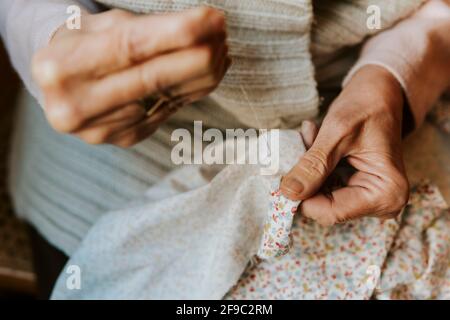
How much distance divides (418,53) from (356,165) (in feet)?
0.73

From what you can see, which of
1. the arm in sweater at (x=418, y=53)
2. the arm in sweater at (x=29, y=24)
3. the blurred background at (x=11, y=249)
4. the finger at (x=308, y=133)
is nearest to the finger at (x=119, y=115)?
the arm in sweater at (x=29, y=24)

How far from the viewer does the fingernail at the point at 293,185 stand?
0.55 metres

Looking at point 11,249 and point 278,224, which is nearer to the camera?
point 278,224

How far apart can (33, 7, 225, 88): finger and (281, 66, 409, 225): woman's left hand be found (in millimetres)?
217

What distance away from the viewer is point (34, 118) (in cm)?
91

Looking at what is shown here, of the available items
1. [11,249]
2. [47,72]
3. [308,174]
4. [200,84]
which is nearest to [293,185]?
[308,174]

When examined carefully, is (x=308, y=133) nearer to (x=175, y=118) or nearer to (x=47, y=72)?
(x=175, y=118)

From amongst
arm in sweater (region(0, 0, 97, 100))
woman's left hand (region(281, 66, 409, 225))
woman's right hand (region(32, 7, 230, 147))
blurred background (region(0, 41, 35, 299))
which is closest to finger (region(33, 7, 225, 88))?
woman's right hand (region(32, 7, 230, 147))

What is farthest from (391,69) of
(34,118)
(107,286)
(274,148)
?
(34,118)

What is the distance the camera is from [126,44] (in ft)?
1.36

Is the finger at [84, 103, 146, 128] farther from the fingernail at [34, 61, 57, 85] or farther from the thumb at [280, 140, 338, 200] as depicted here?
the thumb at [280, 140, 338, 200]

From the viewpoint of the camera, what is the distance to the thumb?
1.80 feet

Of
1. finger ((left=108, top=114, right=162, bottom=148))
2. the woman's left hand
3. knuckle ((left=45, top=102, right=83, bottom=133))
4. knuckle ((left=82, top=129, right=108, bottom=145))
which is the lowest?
the woman's left hand

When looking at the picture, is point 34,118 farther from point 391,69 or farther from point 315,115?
point 391,69
